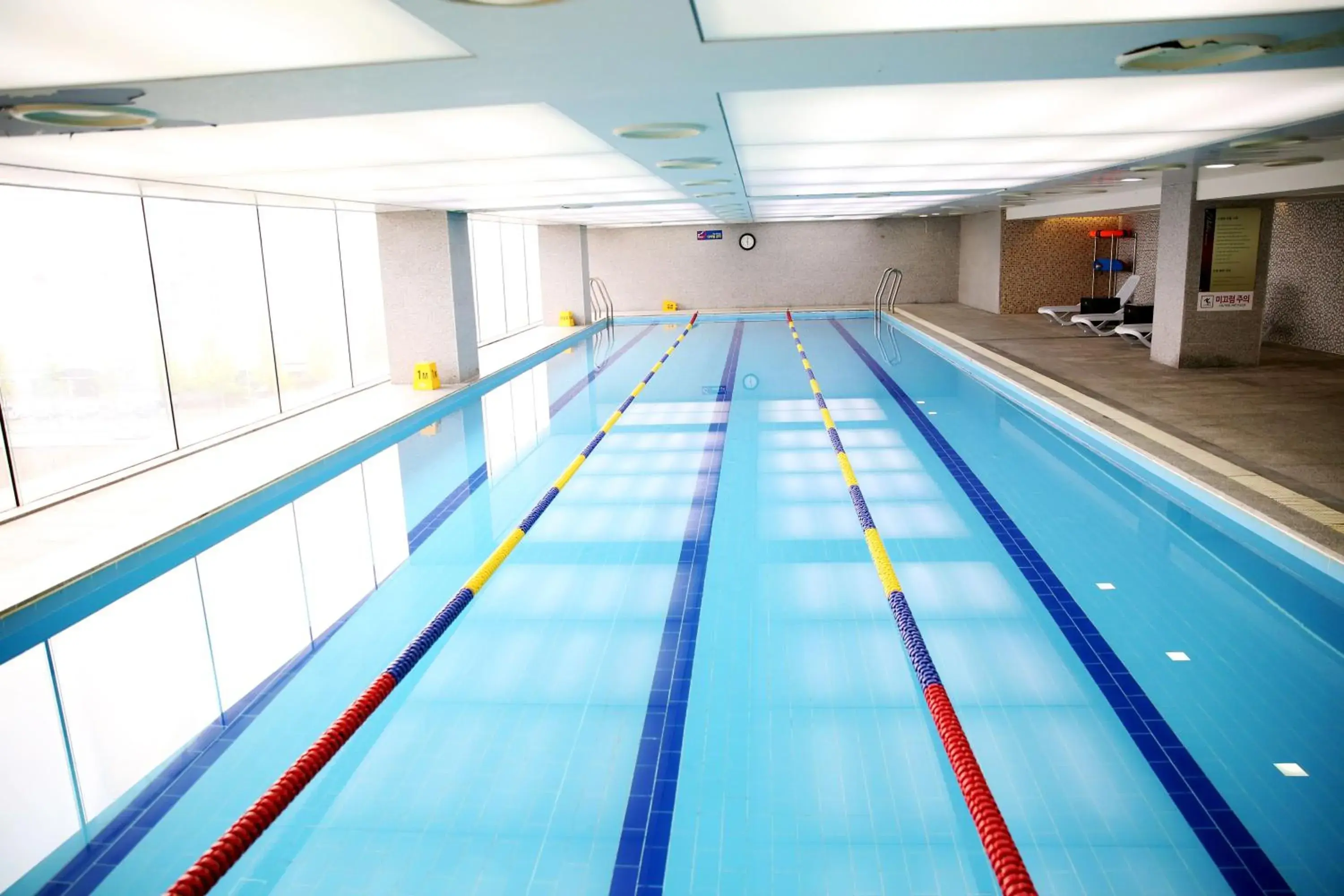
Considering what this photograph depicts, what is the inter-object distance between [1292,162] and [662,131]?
6230 mm

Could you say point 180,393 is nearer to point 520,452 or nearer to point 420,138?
point 520,452

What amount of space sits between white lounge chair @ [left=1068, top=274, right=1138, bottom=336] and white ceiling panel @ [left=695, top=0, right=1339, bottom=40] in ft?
37.8

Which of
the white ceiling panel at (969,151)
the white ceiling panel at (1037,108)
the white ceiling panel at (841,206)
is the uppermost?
the white ceiling panel at (841,206)

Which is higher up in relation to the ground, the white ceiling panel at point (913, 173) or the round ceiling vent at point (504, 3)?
the white ceiling panel at point (913, 173)

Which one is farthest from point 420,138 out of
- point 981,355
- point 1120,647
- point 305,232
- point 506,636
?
point 305,232

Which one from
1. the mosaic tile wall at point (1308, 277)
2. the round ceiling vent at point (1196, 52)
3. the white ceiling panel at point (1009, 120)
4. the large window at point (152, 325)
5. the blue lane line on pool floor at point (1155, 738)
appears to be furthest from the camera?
the large window at point (152, 325)

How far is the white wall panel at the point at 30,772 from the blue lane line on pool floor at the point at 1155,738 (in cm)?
393

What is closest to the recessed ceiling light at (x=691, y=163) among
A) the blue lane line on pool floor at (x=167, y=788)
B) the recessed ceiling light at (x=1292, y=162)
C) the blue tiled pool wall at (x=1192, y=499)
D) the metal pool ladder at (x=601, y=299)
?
the blue lane line on pool floor at (x=167, y=788)

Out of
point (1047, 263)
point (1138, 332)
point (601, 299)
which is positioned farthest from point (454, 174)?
point (601, 299)

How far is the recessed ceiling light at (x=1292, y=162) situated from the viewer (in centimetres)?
701

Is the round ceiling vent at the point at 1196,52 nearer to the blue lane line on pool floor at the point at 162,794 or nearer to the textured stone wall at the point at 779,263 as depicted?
the blue lane line on pool floor at the point at 162,794

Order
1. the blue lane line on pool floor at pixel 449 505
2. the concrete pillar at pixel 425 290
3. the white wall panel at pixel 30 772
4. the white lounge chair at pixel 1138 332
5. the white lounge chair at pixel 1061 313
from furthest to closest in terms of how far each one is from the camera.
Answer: the white lounge chair at pixel 1061 313 < the white lounge chair at pixel 1138 332 < the concrete pillar at pixel 425 290 < the blue lane line on pool floor at pixel 449 505 < the white wall panel at pixel 30 772

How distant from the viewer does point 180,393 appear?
81.5ft

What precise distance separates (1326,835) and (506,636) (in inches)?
134
